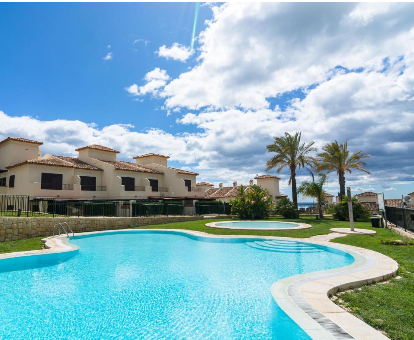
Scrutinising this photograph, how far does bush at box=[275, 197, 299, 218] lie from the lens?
26.8 m

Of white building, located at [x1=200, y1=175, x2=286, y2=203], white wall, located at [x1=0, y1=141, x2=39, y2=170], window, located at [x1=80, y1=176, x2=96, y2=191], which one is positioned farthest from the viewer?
white building, located at [x1=200, y1=175, x2=286, y2=203]

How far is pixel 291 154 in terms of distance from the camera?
1151 inches

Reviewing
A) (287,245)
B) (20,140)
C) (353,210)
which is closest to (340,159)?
(353,210)

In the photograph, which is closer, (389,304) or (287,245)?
(389,304)

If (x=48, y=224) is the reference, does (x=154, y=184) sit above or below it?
above

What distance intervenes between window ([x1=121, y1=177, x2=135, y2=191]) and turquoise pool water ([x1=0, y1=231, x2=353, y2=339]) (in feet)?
68.3

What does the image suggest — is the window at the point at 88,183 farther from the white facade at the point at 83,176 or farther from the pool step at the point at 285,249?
the pool step at the point at 285,249

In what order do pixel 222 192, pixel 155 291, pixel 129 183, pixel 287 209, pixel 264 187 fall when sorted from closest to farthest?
1. pixel 155 291
2. pixel 287 209
3. pixel 129 183
4. pixel 264 187
5. pixel 222 192

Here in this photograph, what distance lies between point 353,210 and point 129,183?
25.1 metres

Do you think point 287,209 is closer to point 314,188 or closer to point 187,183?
point 314,188

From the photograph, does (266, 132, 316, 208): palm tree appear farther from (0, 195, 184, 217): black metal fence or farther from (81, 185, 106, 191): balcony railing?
(81, 185, 106, 191): balcony railing

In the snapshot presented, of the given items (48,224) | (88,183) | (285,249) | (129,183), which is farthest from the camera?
(129,183)

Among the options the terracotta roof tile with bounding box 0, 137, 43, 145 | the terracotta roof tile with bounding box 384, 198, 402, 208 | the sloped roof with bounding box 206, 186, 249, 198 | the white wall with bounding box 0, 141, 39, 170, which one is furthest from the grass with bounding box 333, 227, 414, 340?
the sloped roof with bounding box 206, 186, 249, 198

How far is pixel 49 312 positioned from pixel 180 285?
10.1ft
